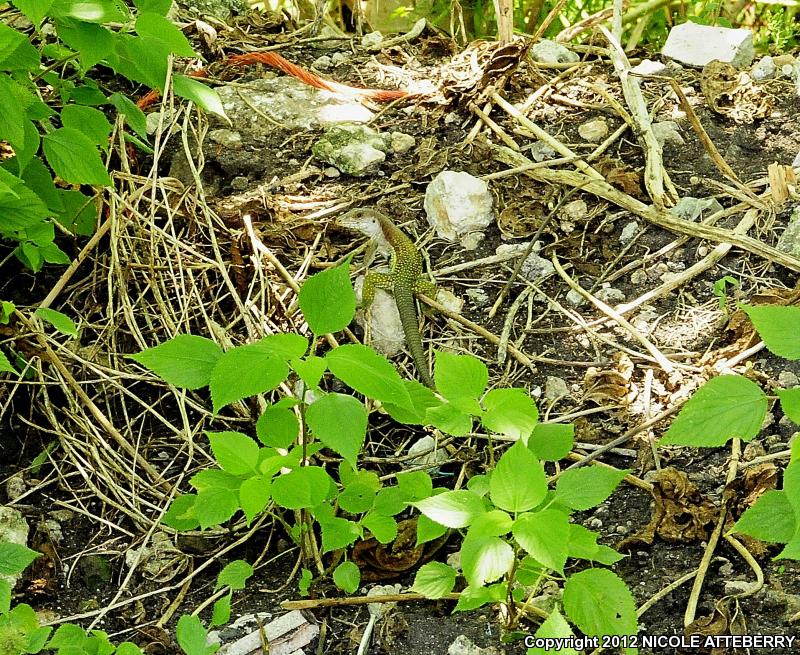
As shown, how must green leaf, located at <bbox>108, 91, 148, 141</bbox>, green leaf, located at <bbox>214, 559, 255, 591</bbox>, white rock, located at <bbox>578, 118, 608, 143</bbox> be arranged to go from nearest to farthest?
green leaf, located at <bbox>214, 559, 255, 591</bbox> < green leaf, located at <bbox>108, 91, 148, 141</bbox> < white rock, located at <bbox>578, 118, 608, 143</bbox>

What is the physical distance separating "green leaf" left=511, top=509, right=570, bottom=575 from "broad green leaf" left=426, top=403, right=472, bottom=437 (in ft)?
0.83

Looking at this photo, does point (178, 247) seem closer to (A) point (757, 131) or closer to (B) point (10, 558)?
(B) point (10, 558)

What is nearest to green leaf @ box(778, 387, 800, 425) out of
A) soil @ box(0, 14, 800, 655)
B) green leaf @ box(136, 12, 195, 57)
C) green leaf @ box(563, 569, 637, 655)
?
green leaf @ box(563, 569, 637, 655)

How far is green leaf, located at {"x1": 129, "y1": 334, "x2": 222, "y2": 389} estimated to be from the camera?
5.58 ft

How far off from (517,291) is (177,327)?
1056 mm

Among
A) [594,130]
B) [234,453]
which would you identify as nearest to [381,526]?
[234,453]

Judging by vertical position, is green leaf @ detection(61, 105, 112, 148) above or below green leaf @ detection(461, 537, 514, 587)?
above

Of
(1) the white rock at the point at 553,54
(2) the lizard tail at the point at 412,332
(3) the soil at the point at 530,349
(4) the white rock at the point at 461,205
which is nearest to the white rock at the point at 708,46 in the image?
(3) the soil at the point at 530,349

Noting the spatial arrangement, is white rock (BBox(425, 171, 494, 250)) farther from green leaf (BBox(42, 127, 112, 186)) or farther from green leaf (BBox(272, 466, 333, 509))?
green leaf (BBox(272, 466, 333, 509))

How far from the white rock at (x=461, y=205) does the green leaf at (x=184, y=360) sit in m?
1.35

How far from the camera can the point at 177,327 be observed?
2475mm

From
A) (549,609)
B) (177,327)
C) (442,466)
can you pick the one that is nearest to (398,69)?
(177,327)

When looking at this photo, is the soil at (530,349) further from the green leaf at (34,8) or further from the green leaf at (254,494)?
the green leaf at (34,8)

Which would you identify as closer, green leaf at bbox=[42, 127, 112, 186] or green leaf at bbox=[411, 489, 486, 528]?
green leaf at bbox=[411, 489, 486, 528]
